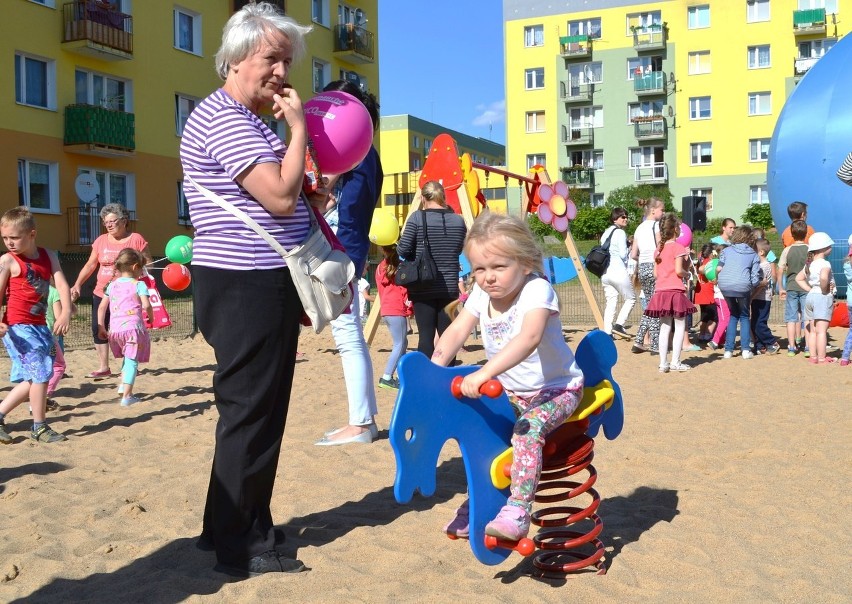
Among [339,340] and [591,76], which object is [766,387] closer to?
[339,340]

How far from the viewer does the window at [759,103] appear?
4641 centimetres

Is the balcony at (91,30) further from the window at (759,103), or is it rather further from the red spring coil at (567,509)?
the window at (759,103)

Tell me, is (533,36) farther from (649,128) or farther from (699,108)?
(699,108)

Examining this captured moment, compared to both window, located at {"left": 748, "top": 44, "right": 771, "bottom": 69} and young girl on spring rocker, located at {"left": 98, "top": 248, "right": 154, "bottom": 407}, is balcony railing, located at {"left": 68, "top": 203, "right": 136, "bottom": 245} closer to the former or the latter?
young girl on spring rocker, located at {"left": 98, "top": 248, "right": 154, "bottom": 407}

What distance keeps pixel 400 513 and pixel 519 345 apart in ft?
4.98

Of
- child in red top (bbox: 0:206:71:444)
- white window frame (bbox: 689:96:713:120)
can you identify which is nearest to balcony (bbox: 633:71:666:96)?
white window frame (bbox: 689:96:713:120)

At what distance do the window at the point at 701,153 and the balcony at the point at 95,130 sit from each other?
32751 millimetres

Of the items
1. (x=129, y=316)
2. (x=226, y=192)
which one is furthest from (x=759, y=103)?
(x=226, y=192)

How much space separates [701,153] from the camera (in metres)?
48.3

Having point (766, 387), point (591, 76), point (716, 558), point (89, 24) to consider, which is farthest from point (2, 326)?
point (591, 76)

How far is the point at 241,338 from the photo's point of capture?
345 centimetres

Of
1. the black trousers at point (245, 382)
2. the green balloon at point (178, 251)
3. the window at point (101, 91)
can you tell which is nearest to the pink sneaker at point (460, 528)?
the black trousers at point (245, 382)

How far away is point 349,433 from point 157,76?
23.2 m

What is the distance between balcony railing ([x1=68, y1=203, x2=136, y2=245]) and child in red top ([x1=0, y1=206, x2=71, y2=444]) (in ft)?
59.9
